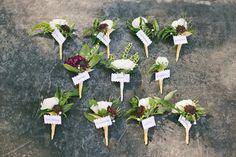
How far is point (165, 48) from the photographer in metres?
3.42

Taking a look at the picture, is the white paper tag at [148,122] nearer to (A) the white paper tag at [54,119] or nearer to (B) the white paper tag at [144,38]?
(A) the white paper tag at [54,119]

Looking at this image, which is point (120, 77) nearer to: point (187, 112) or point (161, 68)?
point (161, 68)

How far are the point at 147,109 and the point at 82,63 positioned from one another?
0.64 metres

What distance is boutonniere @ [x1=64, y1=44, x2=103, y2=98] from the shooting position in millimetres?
3080

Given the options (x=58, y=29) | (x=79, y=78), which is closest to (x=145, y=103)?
(x=79, y=78)

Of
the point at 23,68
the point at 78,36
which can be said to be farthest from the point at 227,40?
the point at 23,68

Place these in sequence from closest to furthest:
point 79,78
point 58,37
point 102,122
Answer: point 102,122 < point 79,78 < point 58,37

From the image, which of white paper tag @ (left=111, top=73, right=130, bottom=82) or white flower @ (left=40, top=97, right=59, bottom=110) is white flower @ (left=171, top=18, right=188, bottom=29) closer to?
white paper tag @ (left=111, top=73, right=130, bottom=82)

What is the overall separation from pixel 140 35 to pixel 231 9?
1.04 m

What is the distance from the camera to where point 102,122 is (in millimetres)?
2846

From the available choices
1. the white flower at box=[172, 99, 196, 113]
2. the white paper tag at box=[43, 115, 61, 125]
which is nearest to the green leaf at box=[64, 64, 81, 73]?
the white paper tag at box=[43, 115, 61, 125]

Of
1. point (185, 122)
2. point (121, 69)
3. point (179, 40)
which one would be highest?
point (179, 40)

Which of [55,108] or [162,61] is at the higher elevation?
[162,61]

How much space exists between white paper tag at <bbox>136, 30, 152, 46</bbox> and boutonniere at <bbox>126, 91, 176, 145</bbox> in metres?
0.55
